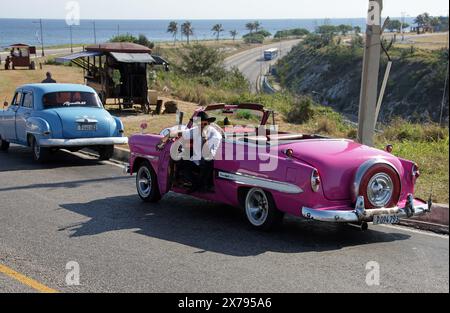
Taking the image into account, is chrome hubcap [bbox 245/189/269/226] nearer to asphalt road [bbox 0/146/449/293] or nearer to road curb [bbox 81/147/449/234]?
asphalt road [bbox 0/146/449/293]

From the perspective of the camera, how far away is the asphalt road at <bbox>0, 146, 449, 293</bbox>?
6.11m

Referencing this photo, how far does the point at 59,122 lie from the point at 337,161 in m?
7.77

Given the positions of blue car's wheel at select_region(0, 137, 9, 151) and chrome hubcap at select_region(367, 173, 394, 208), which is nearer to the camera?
chrome hubcap at select_region(367, 173, 394, 208)

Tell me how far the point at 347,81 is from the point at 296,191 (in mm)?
69727

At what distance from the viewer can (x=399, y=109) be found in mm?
61938

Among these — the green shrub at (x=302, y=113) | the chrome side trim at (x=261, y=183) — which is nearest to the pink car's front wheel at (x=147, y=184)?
the chrome side trim at (x=261, y=183)

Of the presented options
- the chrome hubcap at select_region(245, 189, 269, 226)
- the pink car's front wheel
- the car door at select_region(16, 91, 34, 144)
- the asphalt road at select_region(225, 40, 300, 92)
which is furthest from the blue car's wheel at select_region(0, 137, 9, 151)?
the asphalt road at select_region(225, 40, 300, 92)

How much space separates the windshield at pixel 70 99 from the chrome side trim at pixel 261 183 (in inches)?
270

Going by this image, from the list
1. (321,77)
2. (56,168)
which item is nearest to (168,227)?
(56,168)

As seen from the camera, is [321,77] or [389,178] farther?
[321,77]

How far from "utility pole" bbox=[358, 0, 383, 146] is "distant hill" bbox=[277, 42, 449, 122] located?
38655mm
